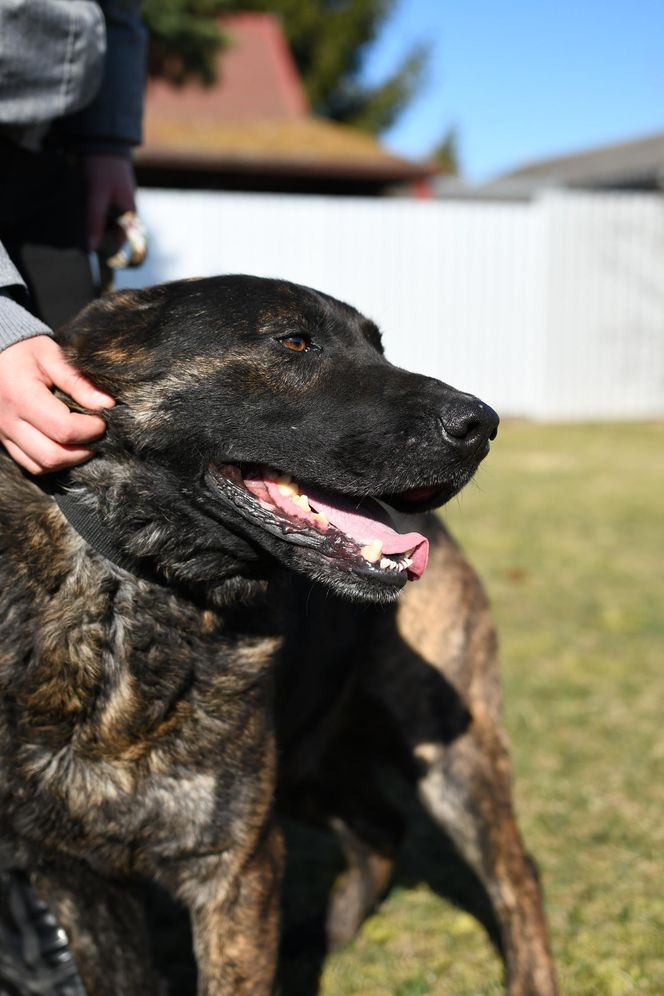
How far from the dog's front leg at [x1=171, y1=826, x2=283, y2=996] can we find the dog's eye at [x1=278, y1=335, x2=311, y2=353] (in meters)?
1.00

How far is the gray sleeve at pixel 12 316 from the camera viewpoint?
193 centimetres

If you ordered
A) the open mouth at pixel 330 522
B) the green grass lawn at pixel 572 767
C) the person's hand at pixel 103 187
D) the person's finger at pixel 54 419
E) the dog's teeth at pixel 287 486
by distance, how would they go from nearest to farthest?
the person's finger at pixel 54 419 < the open mouth at pixel 330 522 < the dog's teeth at pixel 287 486 < the person's hand at pixel 103 187 < the green grass lawn at pixel 572 767

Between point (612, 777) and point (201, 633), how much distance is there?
233 centimetres

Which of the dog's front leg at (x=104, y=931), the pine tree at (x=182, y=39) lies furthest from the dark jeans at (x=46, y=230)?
the pine tree at (x=182, y=39)

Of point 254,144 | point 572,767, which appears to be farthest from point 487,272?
point 572,767

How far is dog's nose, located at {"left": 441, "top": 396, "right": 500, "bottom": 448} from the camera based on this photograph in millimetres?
2008

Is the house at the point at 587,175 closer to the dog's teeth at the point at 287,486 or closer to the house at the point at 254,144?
the house at the point at 254,144

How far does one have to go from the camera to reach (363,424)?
2.05 metres

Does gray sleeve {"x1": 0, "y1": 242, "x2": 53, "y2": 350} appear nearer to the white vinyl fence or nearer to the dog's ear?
the dog's ear

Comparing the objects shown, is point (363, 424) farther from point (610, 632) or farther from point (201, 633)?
point (610, 632)

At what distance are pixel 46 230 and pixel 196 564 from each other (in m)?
0.94

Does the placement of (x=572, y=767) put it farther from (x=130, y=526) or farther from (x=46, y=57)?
(x=46, y=57)

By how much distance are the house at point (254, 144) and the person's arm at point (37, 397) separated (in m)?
15.3

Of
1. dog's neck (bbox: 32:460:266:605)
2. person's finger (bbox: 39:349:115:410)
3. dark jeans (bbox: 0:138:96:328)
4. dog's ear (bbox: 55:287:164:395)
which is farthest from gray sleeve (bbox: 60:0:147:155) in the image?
dog's neck (bbox: 32:460:266:605)
